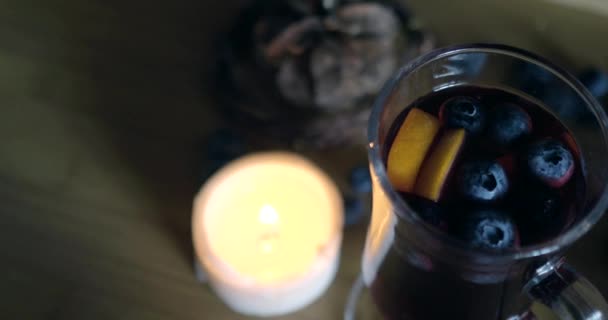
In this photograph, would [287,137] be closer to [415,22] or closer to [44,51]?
[415,22]

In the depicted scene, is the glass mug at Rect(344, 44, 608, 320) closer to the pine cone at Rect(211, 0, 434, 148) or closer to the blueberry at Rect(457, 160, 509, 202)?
the blueberry at Rect(457, 160, 509, 202)

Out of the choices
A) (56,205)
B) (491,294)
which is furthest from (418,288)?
(56,205)

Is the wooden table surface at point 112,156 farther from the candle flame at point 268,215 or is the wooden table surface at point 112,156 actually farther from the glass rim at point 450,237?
the glass rim at point 450,237

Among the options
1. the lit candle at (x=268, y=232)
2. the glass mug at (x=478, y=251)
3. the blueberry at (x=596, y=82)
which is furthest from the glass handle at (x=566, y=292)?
the blueberry at (x=596, y=82)

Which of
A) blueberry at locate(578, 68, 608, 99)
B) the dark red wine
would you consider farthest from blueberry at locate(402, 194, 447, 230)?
blueberry at locate(578, 68, 608, 99)

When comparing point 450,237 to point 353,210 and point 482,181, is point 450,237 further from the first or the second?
point 353,210

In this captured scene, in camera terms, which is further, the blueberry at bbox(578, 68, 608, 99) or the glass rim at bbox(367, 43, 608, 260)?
the blueberry at bbox(578, 68, 608, 99)

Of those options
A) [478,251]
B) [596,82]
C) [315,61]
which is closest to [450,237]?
[478,251]
